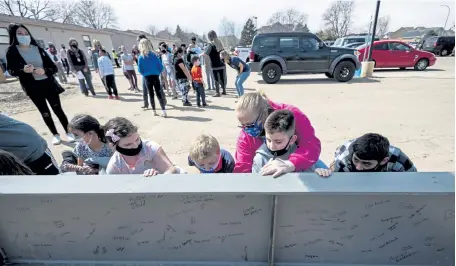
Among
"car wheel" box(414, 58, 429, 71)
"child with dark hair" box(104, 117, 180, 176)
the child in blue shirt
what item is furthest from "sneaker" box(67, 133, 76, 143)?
"car wheel" box(414, 58, 429, 71)

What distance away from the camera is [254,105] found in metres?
1.70

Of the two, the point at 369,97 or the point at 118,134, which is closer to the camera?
the point at 118,134

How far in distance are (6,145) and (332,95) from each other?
7048 mm

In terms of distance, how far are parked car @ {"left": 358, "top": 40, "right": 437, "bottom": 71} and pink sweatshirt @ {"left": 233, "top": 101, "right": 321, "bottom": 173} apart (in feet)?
38.6

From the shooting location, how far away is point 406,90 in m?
7.27

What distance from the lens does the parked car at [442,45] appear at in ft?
63.1

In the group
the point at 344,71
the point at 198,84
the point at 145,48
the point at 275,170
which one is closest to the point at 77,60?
the point at 145,48

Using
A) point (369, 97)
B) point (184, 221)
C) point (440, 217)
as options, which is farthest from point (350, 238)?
point (369, 97)

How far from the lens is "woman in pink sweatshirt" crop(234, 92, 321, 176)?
1549mm

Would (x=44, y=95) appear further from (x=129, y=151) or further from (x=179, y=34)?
(x=179, y=34)

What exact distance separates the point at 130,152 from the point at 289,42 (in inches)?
347

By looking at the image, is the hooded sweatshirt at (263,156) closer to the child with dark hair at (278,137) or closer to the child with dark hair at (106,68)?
the child with dark hair at (278,137)

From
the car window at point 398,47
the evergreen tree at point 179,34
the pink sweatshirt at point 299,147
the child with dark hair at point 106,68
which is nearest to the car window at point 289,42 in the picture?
the car window at point 398,47

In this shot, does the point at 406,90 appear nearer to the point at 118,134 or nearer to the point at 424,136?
the point at 424,136
